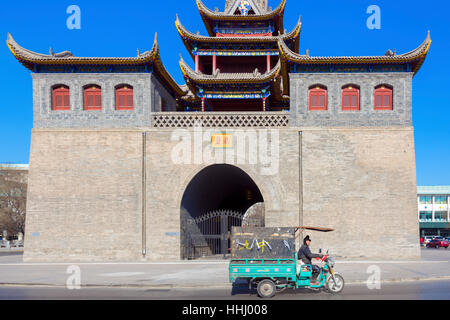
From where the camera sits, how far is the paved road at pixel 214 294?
978cm

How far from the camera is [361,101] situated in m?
19.5

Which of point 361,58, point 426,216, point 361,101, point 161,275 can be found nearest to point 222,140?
point 361,101

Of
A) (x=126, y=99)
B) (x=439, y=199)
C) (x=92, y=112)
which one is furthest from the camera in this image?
(x=439, y=199)

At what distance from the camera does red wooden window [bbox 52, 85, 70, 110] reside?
65.3 feet

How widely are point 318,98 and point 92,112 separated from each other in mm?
9747

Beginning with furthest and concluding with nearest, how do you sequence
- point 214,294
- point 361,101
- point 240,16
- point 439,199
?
1. point 439,199
2. point 240,16
3. point 361,101
4. point 214,294

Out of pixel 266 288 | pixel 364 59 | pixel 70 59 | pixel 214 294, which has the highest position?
pixel 70 59

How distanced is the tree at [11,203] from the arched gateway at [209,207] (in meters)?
22.5

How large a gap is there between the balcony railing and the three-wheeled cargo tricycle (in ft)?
31.7

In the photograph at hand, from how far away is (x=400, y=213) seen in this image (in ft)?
61.8

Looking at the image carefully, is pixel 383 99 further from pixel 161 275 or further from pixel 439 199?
pixel 439 199

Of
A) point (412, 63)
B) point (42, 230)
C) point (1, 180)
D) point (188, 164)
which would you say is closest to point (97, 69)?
point (188, 164)
